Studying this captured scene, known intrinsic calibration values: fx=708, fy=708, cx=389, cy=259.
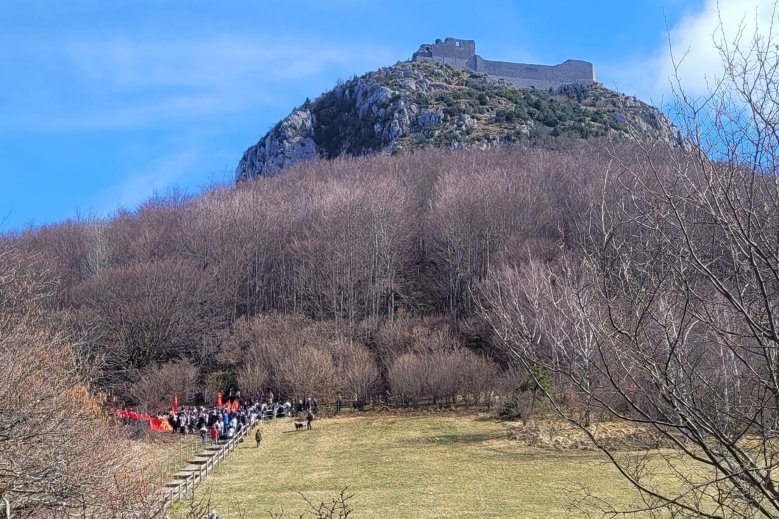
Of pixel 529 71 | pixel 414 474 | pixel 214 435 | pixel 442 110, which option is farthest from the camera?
pixel 529 71

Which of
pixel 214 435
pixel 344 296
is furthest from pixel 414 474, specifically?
pixel 344 296

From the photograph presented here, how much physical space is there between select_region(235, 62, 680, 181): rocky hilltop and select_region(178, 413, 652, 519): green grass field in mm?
61821

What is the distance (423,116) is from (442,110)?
262 cm

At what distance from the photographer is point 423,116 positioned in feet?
296

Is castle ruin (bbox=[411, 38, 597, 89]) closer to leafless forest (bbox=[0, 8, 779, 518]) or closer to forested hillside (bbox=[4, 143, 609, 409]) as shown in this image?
leafless forest (bbox=[0, 8, 779, 518])

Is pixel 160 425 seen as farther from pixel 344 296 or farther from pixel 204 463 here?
pixel 344 296

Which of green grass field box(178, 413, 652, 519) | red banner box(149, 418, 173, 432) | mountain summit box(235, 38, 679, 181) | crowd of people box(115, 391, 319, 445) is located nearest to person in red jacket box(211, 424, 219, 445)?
crowd of people box(115, 391, 319, 445)

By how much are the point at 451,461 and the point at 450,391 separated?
10897 millimetres

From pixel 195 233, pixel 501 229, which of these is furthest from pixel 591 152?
pixel 195 233

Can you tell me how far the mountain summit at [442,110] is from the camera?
87000mm

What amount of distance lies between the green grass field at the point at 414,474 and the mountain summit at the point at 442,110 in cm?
6183

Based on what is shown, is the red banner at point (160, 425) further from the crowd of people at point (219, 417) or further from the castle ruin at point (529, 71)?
the castle ruin at point (529, 71)

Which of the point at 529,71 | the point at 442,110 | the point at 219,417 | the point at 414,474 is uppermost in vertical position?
the point at 529,71

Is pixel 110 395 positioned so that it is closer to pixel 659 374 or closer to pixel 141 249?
pixel 141 249
